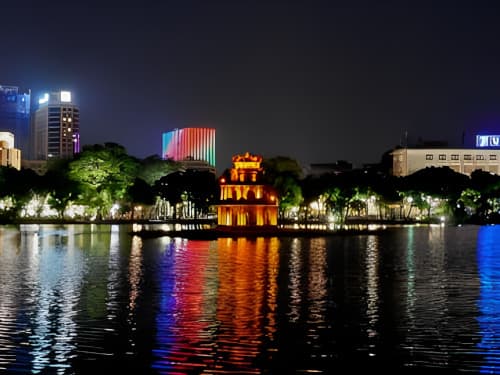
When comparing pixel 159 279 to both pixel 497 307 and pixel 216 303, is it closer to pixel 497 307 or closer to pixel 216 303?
pixel 216 303

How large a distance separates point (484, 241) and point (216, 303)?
50848 millimetres

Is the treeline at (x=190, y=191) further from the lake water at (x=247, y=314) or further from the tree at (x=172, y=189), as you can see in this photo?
the lake water at (x=247, y=314)

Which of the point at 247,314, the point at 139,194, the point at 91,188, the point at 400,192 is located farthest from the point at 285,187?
the point at 247,314

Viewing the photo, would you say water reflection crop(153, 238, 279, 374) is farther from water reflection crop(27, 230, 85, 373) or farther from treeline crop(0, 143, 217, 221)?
treeline crop(0, 143, 217, 221)

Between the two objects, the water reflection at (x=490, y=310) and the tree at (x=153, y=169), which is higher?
the tree at (x=153, y=169)

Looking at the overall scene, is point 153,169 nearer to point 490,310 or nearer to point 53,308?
point 53,308

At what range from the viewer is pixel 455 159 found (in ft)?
652

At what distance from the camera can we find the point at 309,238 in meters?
82.6

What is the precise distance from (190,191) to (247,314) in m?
113

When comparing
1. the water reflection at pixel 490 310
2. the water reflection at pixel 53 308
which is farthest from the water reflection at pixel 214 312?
the water reflection at pixel 490 310

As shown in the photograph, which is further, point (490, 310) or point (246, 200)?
point (246, 200)

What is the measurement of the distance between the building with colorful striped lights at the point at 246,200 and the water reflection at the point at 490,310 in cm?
3913

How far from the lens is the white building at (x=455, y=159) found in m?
198

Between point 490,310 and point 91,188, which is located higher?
point 91,188
